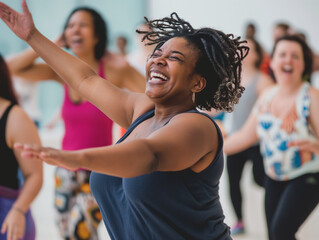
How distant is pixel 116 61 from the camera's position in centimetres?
321

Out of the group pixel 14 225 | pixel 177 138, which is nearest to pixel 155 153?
pixel 177 138

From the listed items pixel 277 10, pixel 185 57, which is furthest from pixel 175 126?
pixel 277 10

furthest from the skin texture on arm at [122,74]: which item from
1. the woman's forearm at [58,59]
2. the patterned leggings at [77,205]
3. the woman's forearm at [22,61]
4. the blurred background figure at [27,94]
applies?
the blurred background figure at [27,94]

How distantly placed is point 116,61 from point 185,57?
5.73ft

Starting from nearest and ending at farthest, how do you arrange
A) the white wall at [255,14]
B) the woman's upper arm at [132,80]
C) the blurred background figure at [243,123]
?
1. the woman's upper arm at [132,80]
2. the blurred background figure at [243,123]
3. the white wall at [255,14]

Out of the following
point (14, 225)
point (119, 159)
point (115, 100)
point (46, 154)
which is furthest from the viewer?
point (14, 225)

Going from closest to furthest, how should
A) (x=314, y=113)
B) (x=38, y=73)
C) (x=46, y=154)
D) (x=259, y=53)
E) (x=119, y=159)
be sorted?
(x=46, y=154) < (x=119, y=159) < (x=314, y=113) < (x=38, y=73) < (x=259, y=53)

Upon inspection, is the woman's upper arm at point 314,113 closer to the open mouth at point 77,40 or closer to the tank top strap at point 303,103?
the tank top strap at point 303,103

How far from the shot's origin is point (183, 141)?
1.27 m

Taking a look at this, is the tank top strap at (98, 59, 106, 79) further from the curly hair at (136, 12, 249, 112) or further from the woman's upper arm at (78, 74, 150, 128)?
the curly hair at (136, 12, 249, 112)

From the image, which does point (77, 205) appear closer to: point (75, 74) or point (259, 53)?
point (75, 74)

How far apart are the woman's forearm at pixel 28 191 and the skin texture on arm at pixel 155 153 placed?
3.66ft

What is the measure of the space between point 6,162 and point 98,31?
3.86 feet

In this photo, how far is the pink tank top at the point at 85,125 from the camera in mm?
3043
